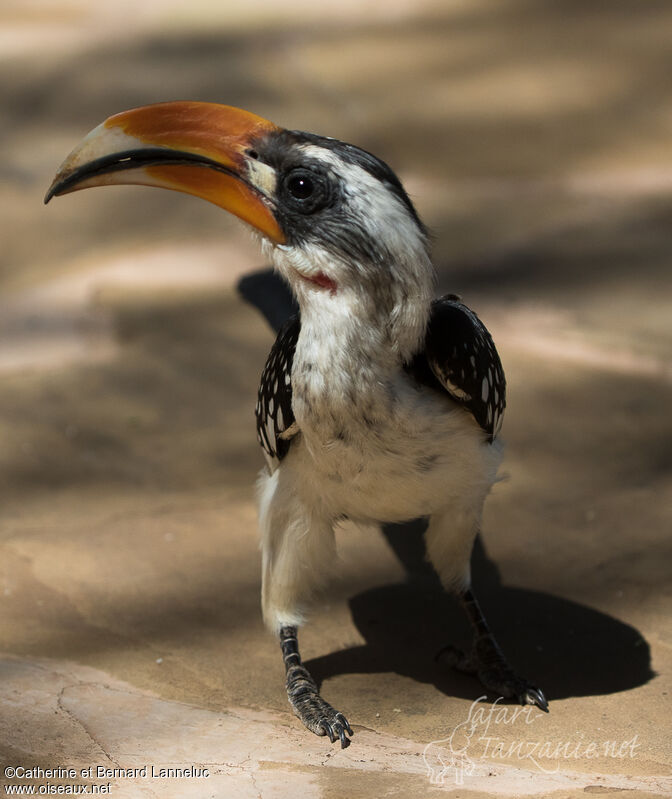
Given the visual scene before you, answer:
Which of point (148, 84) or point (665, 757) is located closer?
point (665, 757)

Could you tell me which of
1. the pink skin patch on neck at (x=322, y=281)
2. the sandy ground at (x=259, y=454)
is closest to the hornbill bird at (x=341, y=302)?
the pink skin patch on neck at (x=322, y=281)

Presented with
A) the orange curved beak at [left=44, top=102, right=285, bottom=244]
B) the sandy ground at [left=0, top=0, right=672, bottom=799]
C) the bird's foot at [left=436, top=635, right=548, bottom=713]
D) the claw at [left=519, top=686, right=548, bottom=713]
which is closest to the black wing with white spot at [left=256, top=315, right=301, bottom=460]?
the orange curved beak at [left=44, top=102, right=285, bottom=244]

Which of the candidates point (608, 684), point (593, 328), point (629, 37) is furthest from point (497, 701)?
point (629, 37)

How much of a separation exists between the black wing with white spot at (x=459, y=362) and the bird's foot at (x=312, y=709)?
2.79ft

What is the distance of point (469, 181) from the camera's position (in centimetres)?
641

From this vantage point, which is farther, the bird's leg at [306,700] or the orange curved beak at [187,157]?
the bird's leg at [306,700]

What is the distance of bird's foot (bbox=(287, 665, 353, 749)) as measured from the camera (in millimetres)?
2645

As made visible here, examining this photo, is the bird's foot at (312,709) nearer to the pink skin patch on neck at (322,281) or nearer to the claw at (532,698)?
the claw at (532,698)

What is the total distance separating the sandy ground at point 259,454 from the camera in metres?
2.61

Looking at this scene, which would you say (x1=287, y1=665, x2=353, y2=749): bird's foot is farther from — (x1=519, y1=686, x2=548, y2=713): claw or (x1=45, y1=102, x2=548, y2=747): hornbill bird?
(x1=519, y1=686, x2=548, y2=713): claw

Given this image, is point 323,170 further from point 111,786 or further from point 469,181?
point 469,181

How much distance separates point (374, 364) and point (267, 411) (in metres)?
0.52

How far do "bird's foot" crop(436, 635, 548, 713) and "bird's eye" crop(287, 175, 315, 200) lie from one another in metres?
1.43

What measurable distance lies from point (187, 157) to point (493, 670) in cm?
166
